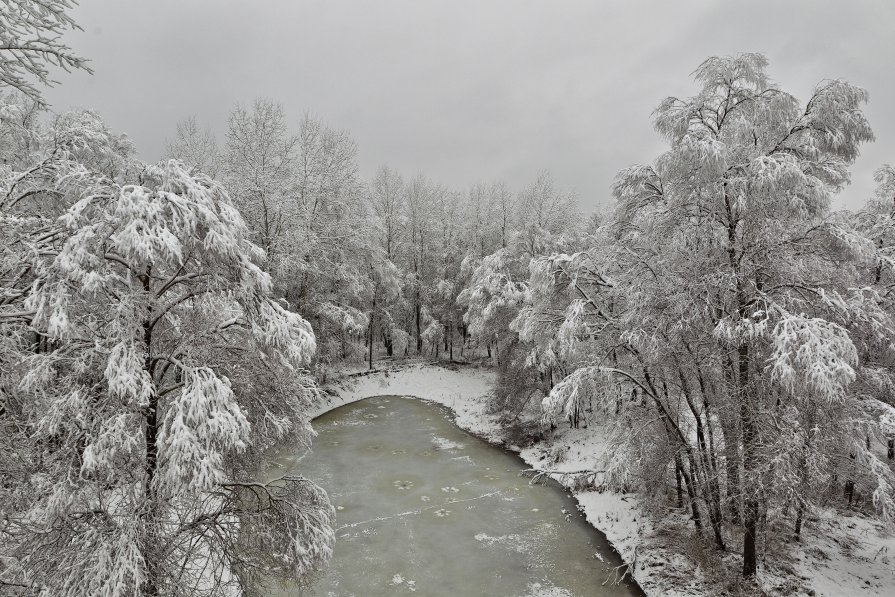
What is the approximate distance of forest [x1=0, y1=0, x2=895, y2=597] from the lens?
179 inches

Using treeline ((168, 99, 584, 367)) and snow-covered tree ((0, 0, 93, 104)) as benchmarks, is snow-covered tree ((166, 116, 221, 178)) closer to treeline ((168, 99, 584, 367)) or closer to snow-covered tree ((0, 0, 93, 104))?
treeline ((168, 99, 584, 367))

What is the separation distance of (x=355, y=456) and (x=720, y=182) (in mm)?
15023

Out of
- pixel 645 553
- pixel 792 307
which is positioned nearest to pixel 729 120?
pixel 792 307

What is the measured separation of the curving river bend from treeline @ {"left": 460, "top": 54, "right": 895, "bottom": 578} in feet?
Answer: 9.10

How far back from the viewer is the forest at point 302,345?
4535 millimetres

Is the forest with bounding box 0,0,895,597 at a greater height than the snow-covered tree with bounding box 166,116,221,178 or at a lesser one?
lesser

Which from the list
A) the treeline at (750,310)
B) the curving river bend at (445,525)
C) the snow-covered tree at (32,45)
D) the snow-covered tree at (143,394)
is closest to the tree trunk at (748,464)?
the treeline at (750,310)

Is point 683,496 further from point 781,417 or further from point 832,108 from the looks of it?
point 832,108

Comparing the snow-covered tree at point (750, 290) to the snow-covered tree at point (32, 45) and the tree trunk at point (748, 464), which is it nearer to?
the tree trunk at point (748, 464)

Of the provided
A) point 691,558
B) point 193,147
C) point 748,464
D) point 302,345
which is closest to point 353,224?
point 193,147

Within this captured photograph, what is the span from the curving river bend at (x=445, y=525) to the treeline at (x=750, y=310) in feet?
9.10

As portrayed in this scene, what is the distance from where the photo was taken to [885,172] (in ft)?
42.3

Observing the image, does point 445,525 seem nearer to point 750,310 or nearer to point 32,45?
point 750,310

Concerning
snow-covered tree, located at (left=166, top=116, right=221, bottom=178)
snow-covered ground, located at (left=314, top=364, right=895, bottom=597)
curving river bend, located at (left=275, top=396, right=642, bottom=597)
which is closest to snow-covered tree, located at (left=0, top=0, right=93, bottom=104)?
curving river bend, located at (left=275, top=396, right=642, bottom=597)
